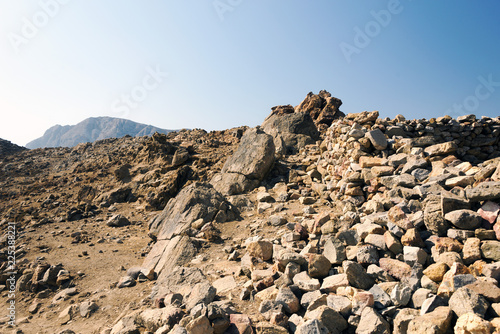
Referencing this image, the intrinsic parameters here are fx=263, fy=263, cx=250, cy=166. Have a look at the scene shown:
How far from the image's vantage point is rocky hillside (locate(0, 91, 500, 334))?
311 centimetres

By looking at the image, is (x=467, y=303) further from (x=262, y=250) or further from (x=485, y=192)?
(x=262, y=250)

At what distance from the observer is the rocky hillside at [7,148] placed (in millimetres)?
29797

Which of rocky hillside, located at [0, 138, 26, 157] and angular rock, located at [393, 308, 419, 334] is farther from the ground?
rocky hillside, located at [0, 138, 26, 157]

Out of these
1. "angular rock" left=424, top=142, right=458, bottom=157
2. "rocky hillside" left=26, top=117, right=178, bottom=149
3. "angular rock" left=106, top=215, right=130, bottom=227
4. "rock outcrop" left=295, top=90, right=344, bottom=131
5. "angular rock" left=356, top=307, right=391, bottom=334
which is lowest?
"angular rock" left=106, top=215, right=130, bottom=227

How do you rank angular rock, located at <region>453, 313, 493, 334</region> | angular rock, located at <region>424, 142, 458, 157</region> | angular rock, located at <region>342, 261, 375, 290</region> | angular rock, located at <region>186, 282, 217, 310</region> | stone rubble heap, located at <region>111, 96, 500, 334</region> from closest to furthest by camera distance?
angular rock, located at <region>453, 313, 493, 334</region>
stone rubble heap, located at <region>111, 96, 500, 334</region>
angular rock, located at <region>342, 261, 375, 290</region>
angular rock, located at <region>186, 282, 217, 310</region>
angular rock, located at <region>424, 142, 458, 157</region>

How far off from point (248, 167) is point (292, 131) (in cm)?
536

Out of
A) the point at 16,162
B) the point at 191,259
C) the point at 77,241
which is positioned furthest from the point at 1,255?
the point at 16,162

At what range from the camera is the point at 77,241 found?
9.67m

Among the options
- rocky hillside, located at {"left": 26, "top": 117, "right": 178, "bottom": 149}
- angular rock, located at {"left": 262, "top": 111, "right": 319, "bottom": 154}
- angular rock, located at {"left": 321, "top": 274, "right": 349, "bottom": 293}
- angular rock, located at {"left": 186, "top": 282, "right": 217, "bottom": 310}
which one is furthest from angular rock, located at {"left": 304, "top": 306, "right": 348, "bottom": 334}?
rocky hillside, located at {"left": 26, "top": 117, "right": 178, "bottom": 149}

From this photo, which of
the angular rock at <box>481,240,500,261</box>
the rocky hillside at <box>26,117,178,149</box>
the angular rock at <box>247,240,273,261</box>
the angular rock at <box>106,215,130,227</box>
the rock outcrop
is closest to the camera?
the angular rock at <box>481,240,500,261</box>

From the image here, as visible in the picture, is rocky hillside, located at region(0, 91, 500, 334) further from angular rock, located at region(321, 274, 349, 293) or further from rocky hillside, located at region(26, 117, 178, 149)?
rocky hillside, located at region(26, 117, 178, 149)

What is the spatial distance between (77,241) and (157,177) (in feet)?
20.2

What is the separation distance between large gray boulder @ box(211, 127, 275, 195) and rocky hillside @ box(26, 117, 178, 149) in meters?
128

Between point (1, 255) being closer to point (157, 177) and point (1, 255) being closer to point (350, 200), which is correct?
point (157, 177)
